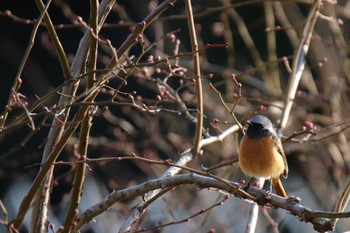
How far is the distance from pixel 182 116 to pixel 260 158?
2863 mm

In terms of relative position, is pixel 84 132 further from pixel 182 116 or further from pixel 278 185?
pixel 182 116

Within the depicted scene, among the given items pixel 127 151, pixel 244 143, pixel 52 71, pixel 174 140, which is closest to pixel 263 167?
pixel 244 143

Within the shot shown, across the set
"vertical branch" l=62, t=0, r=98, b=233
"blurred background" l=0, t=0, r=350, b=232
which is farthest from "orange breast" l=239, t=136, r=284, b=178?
"blurred background" l=0, t=0, r=350, b=232

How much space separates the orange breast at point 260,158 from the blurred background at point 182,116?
66.2 inches

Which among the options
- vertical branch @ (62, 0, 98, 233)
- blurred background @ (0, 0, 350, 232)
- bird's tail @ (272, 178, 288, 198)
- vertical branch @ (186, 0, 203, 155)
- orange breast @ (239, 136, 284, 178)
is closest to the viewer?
vertical branch @ (62, 0, 98, 233)

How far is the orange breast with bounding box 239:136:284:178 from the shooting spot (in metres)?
4.73

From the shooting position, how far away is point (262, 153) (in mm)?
4812

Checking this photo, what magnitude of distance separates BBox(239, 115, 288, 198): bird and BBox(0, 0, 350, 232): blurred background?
1.64 metres

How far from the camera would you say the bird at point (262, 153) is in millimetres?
4746

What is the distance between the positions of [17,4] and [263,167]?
5.77 m

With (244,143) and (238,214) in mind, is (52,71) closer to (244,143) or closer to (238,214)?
(238,214)

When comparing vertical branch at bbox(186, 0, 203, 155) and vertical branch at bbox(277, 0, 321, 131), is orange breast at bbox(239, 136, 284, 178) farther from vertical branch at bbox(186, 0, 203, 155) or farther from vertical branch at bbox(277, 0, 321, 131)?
vertical branch at bbox(186, 0, 203, 155)

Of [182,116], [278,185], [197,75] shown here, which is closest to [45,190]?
[197,75]

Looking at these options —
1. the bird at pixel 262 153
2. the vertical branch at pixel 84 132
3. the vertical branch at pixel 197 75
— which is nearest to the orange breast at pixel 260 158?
the bird at pixel 262 153
